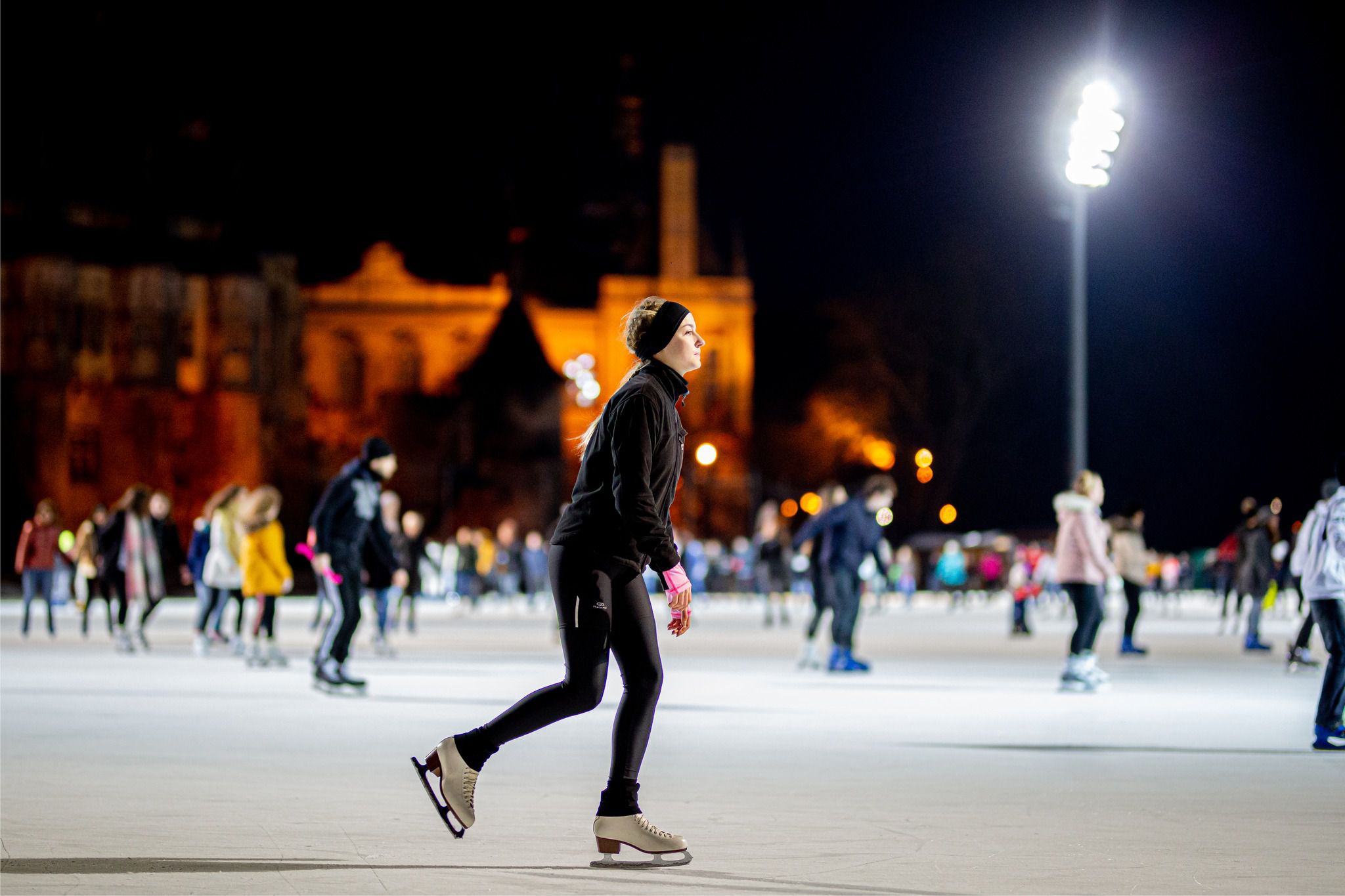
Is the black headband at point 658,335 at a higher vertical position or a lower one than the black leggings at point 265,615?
higher

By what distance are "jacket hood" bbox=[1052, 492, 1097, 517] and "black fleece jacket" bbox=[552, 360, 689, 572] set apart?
940 cm

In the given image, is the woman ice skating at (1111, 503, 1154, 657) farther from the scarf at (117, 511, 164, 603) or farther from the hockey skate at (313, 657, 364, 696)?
the scarf at (117, 511, 164, 603)

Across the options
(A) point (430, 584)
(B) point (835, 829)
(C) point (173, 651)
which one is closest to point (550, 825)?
(B) point (835, 829)

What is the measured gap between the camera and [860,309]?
7444 cm

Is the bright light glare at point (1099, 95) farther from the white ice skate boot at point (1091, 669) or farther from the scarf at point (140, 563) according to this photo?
the scarf at point (140, 563)

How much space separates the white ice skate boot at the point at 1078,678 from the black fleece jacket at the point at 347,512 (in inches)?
210

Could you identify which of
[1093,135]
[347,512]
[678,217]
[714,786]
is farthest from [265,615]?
[678,217]

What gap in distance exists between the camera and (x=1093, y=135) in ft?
72.3

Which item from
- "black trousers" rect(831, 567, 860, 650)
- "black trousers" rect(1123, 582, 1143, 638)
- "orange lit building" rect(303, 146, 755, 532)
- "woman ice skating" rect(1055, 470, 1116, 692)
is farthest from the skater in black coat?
"orange lit building" rect(303, 146, 755, 532)

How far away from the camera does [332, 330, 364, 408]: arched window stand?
94.6 meters

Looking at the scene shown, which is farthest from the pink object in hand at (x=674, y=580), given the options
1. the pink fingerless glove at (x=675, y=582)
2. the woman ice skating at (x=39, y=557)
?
the woman ice skating at (x=39, y=557)

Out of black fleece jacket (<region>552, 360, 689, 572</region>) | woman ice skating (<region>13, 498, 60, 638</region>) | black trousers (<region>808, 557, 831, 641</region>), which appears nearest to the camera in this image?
black fleece jacket (<region>552, 360, 689, 572</region>)

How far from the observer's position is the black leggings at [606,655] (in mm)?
6590

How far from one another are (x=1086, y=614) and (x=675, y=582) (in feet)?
30.9
